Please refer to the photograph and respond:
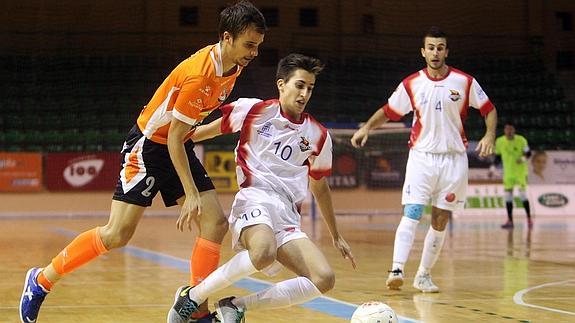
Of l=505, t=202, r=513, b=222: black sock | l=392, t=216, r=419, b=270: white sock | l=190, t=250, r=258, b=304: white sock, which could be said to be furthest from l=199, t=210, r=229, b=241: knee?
l=505, t=202, r=513, b=222: black sock

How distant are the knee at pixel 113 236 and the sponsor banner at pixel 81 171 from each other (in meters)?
15.7

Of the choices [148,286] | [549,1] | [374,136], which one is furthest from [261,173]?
[549,1]

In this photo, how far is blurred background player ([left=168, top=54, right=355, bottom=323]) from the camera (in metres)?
4.40

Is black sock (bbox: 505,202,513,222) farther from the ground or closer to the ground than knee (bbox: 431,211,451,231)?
closer to the ground

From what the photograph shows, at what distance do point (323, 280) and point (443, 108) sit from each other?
2948mm

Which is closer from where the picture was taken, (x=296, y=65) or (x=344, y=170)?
(x=296, y=65)

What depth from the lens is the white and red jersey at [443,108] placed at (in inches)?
275

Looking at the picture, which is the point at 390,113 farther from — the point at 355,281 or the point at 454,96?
the point at 355,281

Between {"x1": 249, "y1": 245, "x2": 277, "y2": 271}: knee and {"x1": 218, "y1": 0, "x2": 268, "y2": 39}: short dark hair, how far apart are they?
1.03 metres

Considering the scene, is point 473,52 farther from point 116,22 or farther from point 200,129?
point 200,129

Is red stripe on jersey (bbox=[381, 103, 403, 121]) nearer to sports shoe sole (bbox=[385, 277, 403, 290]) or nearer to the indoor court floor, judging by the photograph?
the indoor court floor

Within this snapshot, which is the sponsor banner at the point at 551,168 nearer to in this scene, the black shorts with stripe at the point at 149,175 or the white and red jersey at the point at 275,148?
the white and red jersey at the point at 275,148

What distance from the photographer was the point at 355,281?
708 cm

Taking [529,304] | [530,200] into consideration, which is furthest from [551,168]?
[529,304]
